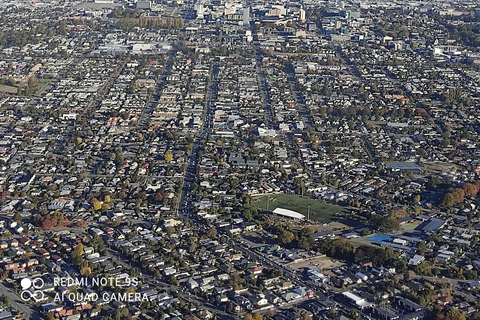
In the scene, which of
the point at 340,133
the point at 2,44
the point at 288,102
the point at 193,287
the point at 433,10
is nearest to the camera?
the point at 193,287

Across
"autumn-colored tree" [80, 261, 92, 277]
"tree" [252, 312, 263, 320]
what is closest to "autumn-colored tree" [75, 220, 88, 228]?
"autumn-colored tree" [80, 261, 92, 277]

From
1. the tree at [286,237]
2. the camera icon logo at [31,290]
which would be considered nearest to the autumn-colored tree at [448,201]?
the tree at [286,237]

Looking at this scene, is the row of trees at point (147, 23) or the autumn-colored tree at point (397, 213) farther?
the row of trees at point (147, 23)

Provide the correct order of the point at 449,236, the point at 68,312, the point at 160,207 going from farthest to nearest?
the point at 160,207 < the point at 449,236 < the point at 68,312

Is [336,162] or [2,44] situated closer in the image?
[336,162]

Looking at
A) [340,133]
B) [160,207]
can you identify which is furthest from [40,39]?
[160,207]

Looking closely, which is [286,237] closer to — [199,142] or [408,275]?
[408,275]

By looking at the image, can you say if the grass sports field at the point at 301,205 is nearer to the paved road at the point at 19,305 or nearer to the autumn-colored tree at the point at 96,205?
the autumn-colored tree at the point at 96,205

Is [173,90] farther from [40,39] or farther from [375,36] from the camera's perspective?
[375,36]
